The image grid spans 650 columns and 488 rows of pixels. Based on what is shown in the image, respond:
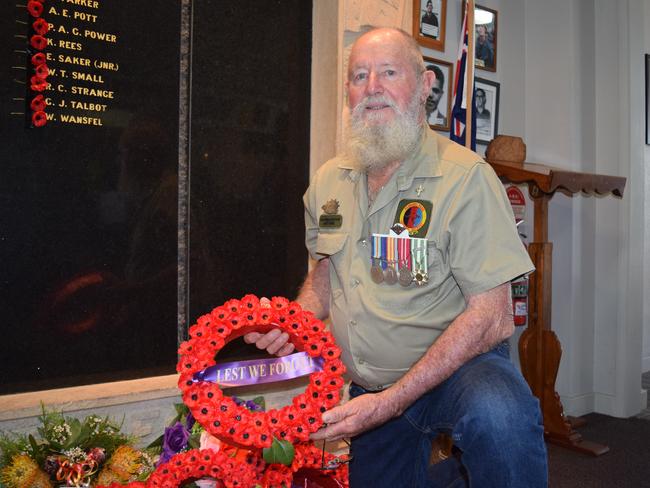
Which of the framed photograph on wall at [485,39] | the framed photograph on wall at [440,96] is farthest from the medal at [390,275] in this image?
the framed photograph on wall at [485,39]

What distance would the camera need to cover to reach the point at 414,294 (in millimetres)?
1732

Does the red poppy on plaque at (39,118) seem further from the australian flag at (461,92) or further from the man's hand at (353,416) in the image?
the australian flag at (461,92)

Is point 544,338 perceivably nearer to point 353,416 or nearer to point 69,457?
point 353,416

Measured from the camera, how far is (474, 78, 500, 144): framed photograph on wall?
156 inches

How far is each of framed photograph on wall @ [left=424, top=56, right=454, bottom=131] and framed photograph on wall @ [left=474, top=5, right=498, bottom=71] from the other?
0.37 metres

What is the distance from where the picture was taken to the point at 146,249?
2.67 m

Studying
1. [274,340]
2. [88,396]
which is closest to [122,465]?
[88,396]

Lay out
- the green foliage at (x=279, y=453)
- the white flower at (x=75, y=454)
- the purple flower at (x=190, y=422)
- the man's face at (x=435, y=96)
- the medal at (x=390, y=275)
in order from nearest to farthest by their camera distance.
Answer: the green foliage at (x=279, y=453), the medal at (x=390, y=275), the white flower at (x=75, y=454), the purple flower at (x=190, y=422), the man's face at (x=435, y=96)

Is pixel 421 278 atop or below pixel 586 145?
below

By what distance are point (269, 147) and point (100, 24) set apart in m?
0.93

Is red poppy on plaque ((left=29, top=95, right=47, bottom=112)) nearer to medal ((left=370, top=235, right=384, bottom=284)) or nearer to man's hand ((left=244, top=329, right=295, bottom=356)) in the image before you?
man's hand ((left=244, top=329, right=295, bottom=356))

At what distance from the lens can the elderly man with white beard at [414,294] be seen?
1469 millimetres

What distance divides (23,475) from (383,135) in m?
1.58

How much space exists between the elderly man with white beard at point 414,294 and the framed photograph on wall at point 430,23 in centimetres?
174
